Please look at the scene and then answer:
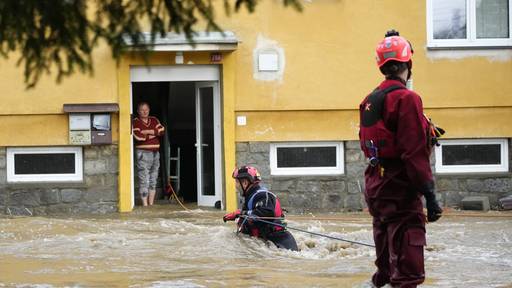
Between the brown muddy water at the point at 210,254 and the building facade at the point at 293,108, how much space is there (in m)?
1.29

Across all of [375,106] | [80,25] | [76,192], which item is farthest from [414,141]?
[76,192]

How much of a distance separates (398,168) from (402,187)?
0.43ft

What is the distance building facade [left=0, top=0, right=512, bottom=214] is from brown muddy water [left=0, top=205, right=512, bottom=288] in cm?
129

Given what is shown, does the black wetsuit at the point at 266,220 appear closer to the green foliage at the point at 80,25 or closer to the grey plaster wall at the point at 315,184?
the grey plaster wall at the point at 315,184

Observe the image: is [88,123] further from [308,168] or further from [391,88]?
[391,88]

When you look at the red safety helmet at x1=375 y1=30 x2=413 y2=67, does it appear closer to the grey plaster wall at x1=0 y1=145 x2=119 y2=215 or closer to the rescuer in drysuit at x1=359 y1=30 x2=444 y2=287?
the rescuer in drysuit at x1=359 y1=30 x2=444 y2=287

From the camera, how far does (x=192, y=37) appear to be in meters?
5.43

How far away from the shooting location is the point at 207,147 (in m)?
19.5

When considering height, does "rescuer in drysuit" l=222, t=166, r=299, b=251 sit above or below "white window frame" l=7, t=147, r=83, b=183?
below

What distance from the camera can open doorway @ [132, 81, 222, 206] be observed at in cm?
1927

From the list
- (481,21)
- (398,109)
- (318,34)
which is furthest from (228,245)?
(481,21)

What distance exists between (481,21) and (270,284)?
11.0 meters

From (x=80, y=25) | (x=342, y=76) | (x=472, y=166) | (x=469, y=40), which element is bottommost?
(x=472, y=166)

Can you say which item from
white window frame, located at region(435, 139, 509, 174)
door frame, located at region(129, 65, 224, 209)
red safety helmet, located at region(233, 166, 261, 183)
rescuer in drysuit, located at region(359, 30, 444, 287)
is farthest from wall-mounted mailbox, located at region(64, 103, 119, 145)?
rescuer in drysuit, located at region(359, 30, 444, 287)
